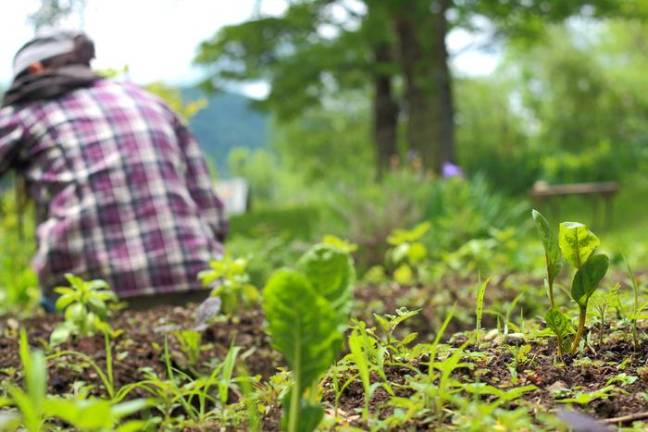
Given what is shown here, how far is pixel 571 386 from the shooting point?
1087mm

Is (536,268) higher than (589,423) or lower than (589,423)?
lower

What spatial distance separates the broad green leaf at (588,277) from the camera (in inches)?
46.4

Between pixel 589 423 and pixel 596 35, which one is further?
pixel 596 35

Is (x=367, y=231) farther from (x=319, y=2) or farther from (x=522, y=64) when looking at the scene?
(x=522, y=64)

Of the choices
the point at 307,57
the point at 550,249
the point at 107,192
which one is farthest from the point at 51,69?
the point at 307,57

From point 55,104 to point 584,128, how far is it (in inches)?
963

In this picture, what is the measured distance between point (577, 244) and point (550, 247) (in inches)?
1.6

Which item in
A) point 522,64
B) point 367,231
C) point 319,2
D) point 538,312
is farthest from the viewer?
point 522,64

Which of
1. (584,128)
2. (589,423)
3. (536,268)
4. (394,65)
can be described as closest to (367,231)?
(536,268)

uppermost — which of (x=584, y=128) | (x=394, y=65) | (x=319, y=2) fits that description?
(x=319, y=2)

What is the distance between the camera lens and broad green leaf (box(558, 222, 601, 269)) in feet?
3.92

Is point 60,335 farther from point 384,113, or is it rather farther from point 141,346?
point 384,113

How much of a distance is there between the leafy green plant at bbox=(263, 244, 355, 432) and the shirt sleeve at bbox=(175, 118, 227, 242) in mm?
2462

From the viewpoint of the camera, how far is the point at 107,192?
9.79 feet
